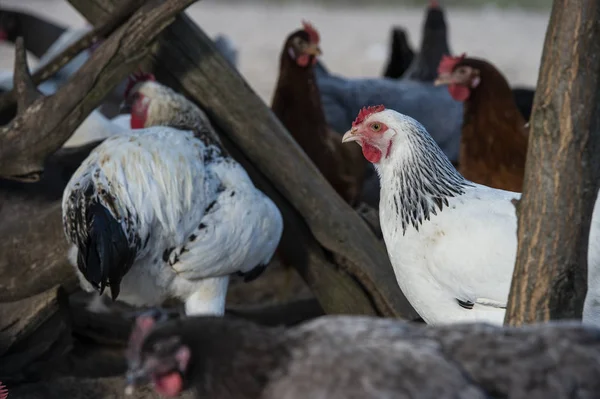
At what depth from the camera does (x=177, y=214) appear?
322 centimetres

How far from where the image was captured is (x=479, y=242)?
2.61 m

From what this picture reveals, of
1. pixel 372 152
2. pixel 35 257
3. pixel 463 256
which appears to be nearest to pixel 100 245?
pixel 35 257

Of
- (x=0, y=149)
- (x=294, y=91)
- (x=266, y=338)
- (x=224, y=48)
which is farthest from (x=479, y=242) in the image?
(x=224, y=48)

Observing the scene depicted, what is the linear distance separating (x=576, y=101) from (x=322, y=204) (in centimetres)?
180

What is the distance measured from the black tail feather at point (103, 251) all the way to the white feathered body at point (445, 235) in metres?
0.92

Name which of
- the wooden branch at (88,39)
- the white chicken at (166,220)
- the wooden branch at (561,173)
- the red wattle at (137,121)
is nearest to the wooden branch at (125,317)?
the white chicken at (166,220)

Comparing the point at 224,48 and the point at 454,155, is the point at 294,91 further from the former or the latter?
the point at 224,48

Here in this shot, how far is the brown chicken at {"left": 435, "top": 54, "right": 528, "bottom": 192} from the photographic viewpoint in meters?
3.88

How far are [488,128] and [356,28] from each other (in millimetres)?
9952

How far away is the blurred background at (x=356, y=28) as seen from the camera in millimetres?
9969

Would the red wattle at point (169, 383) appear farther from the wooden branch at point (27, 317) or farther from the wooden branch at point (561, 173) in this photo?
the wooden branch at point (27, 317)

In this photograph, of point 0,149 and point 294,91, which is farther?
point 294,91

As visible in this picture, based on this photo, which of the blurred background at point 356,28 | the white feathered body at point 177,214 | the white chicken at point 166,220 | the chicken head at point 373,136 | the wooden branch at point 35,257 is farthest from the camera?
the blurred background at point 356,28

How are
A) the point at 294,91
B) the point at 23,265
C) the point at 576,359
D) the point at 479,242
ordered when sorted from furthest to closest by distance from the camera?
1. the point at 294,91
2. the point at 23,265
3. the point at 479,242
4. the point at 576,359
